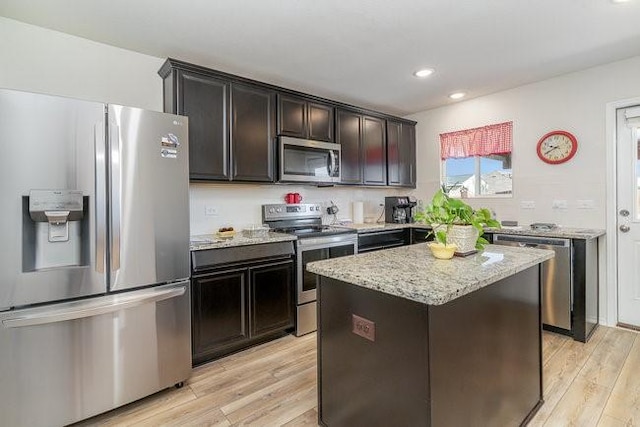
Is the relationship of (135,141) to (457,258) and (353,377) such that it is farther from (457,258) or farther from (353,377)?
(457,258)

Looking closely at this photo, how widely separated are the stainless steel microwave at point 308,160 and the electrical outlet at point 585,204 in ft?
7.84

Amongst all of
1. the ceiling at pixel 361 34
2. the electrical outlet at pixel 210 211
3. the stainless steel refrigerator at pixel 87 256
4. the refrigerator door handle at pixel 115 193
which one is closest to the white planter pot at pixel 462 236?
the ceiling at pixel 361 34

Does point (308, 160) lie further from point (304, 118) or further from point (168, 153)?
point (168, 153)

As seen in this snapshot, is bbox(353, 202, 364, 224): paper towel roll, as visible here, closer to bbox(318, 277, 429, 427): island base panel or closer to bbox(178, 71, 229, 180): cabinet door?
bbox(178, 71, 229, 180): cabinet door

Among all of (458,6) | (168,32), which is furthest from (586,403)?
(168,32)

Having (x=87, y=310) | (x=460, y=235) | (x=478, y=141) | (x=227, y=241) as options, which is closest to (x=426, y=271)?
(x=460, y=235)

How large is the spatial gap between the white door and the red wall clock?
1.13 feet

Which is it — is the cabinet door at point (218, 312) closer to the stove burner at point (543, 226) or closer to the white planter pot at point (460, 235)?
the white planter pot at point (460, 235)

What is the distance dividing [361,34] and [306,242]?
1.75 meters

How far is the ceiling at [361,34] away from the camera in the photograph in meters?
2.00

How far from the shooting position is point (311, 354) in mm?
2562

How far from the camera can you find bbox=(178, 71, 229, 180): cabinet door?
2.52 metres

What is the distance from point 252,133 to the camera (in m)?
2.89

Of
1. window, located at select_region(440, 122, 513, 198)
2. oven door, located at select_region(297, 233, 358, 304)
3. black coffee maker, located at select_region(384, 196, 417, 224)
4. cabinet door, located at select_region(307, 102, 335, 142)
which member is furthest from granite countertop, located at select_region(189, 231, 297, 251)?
window, located at select_region(440, 122, 513, 198)
